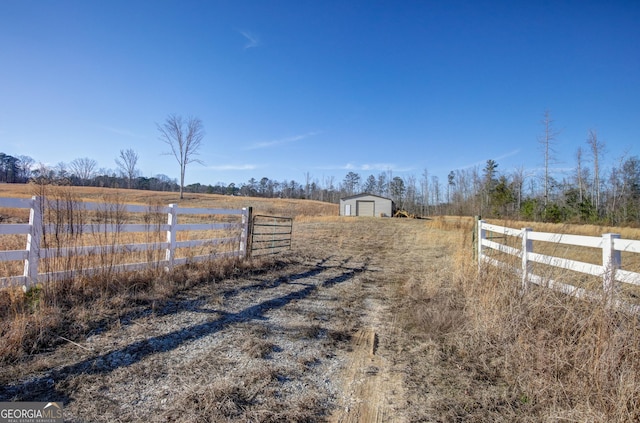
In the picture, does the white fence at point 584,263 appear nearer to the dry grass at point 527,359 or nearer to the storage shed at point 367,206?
the dry grass at point 527,359

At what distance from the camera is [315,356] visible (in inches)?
132

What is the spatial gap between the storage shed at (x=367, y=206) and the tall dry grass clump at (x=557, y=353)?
4242cm

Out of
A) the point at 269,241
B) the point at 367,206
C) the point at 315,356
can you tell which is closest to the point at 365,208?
the point at 367,206

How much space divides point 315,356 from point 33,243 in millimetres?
4176

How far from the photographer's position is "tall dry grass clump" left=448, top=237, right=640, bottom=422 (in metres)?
2.19

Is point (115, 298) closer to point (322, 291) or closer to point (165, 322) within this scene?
point (165, 322)

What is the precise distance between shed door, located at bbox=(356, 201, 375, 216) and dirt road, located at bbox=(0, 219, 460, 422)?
41.6 meters

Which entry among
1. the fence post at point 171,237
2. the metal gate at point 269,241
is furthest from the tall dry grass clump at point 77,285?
the metal gate at point 269,241

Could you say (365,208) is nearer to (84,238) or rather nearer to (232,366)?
(84,238)

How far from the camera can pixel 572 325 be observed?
9.73 feet

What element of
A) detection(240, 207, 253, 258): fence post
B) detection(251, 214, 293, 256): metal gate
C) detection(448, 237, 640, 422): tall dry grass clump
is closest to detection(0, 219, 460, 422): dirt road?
detection(448, 237, 640, 422): tall dry grass clump

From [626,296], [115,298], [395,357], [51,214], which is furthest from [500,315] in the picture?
[51,214]

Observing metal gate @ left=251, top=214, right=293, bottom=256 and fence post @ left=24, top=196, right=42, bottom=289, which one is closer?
fence post @ left=24, top=196, right=42, bottom=289

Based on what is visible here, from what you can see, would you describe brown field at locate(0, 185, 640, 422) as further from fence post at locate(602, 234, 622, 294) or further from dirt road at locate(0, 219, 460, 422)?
fence post at locate(602, 234, 622, 294)
